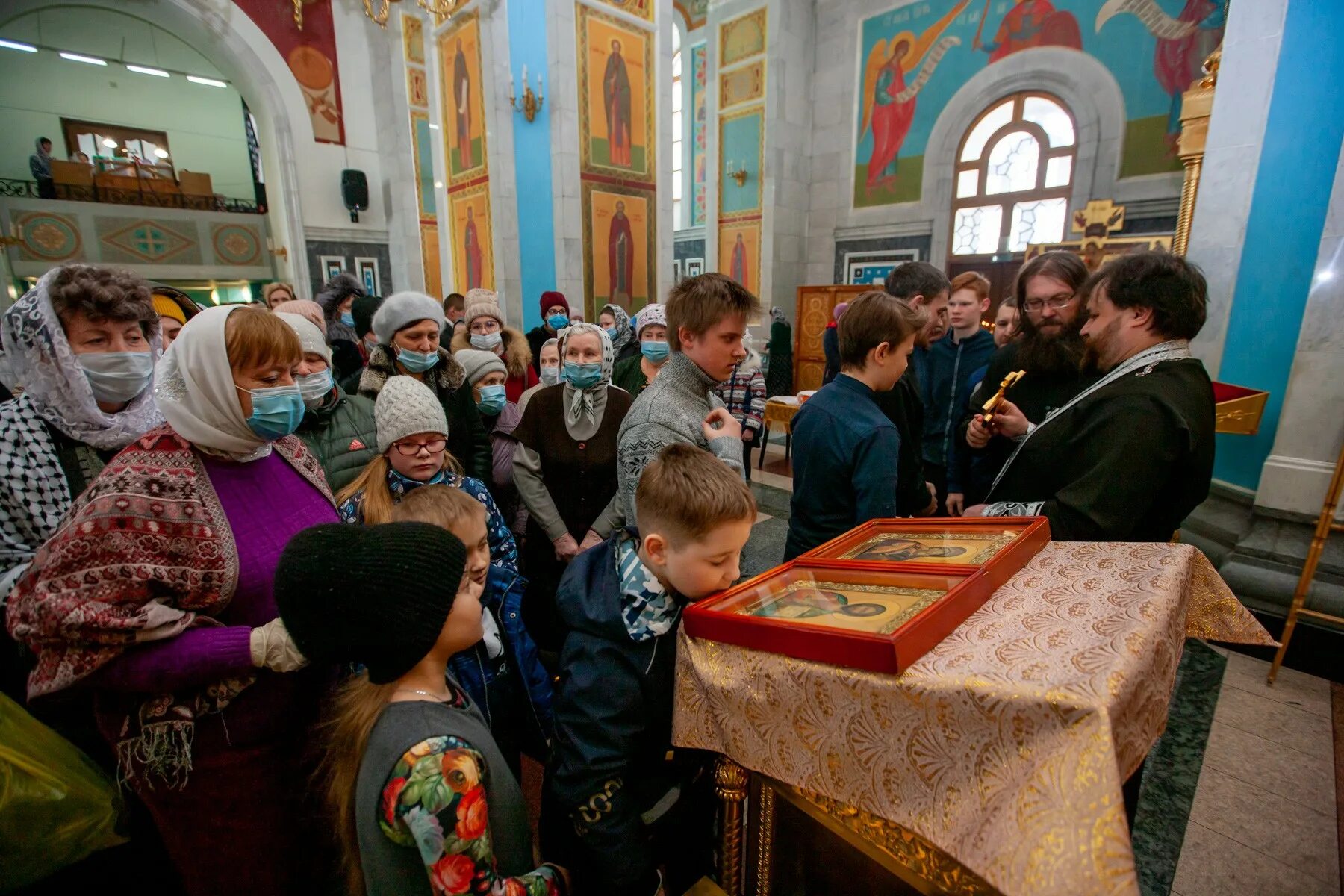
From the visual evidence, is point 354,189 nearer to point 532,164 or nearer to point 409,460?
point 532,164

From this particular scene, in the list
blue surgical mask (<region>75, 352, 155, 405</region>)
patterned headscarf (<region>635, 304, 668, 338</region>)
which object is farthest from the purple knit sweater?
patterned headscarf (<region>635, 304, 668, 338</region>)

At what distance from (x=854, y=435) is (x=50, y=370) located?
2.22m

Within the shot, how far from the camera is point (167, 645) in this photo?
114 cm

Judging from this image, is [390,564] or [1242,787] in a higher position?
[390,564]

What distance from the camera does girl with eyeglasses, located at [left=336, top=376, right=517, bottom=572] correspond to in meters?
1.92

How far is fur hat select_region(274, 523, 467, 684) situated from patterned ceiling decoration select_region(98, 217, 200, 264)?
52.5 feet

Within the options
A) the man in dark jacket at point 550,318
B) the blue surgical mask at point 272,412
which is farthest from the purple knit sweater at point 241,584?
the man in dark jacket at point 550,318

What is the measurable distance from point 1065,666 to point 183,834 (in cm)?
172

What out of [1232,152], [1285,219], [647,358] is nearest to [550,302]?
[647,358]

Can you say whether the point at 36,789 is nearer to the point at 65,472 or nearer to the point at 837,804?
the point at 65,472

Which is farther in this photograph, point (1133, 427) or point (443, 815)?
point (1133, 427)

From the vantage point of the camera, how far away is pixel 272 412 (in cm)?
132

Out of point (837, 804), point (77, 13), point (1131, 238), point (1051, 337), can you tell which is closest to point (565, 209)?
point (1051, 337)

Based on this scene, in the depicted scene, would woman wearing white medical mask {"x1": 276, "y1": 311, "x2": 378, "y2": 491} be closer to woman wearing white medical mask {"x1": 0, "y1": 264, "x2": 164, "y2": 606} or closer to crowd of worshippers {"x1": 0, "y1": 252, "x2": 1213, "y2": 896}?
crowd of worshippers {"x1": 0, "y1": 252, "x2": 1213, "y2": 896}
